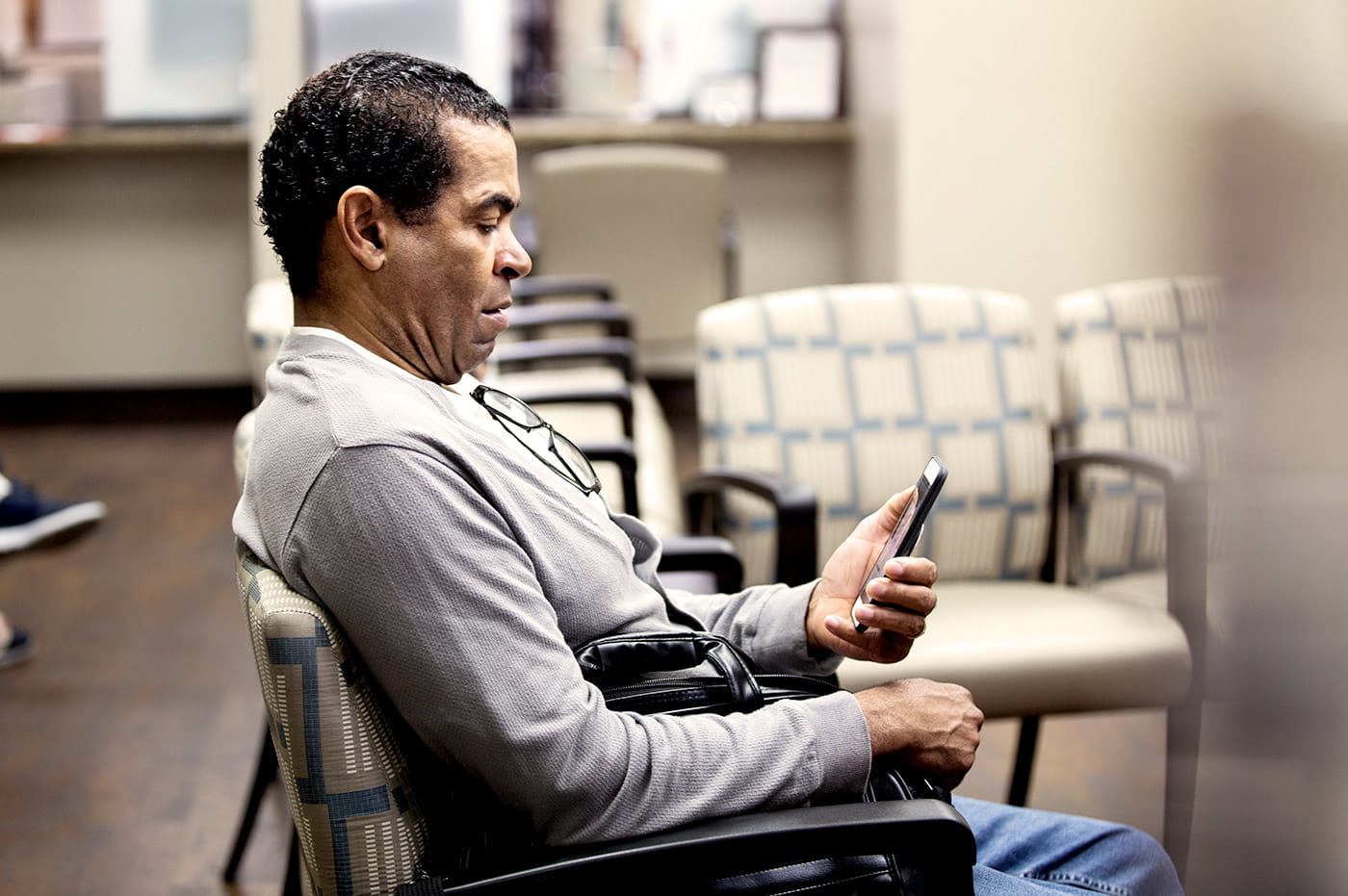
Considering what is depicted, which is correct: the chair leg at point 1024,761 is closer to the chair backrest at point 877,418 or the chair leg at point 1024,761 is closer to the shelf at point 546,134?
the chair backrest at point 877,418

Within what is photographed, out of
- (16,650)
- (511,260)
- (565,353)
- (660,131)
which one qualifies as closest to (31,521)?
(16,650)

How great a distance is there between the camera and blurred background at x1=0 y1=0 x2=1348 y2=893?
33 centimetres

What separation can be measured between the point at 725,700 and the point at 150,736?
6.05 feet

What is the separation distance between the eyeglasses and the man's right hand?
313mm

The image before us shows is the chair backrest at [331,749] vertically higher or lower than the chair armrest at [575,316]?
lower

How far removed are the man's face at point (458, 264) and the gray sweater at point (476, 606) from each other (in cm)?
5

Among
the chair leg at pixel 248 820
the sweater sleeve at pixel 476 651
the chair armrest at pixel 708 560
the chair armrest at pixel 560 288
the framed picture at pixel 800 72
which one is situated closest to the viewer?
the sweater sleeve at pixel 476 651

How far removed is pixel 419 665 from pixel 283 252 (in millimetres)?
368

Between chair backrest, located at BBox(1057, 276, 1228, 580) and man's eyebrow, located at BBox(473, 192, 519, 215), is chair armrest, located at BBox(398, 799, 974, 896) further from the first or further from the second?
chair backrest, located at BBox(1057, 276, 1228, 580)

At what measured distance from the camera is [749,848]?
3.02ft

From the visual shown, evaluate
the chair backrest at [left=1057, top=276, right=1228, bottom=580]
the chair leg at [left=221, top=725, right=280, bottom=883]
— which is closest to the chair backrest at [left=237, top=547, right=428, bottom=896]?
the chair leg at [left=221, top=725, right=280, bottom=883]

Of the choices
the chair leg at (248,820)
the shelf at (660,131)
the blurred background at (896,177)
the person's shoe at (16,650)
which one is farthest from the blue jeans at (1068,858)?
the shelf at (660,131)

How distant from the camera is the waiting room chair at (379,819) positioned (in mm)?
909

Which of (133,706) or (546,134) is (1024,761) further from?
(546,134)
